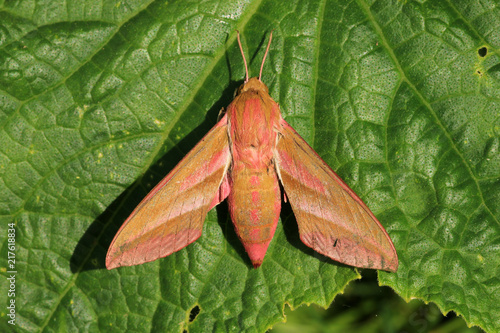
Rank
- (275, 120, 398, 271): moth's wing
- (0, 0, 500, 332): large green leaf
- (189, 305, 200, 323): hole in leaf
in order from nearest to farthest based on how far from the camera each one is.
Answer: (275, 120, 398, 271): moth's wing < (0, 0, 500, 332): large green leaf < (189, 305, 200, 323): hole in leaf

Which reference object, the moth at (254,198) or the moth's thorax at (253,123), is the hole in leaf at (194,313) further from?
the moth's thorax at (253,123)

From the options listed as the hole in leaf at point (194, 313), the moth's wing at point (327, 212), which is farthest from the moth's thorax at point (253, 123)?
the hole in leaf at point (194, 313)

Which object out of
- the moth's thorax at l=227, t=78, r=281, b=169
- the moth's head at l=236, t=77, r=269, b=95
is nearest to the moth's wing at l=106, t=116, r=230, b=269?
the moth's thorax at l=227, t=78, r=281, b=169

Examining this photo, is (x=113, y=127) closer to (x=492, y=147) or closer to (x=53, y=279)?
(x=53, y=279)

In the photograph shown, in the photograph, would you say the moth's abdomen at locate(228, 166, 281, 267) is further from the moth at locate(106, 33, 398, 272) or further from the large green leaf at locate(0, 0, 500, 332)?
the large green leaf at locate(0, 0, 500, 332)

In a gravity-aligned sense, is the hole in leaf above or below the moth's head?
below

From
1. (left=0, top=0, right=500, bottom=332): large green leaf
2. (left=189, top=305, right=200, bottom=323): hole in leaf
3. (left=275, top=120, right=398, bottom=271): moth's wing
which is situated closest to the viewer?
(left=275, top=120, right=398, bottom=271): moth's wing
